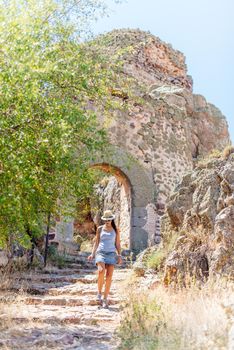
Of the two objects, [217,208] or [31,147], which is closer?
[31,147]

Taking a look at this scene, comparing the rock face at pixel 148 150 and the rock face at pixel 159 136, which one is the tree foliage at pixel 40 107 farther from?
the rock face at pixel 148 150

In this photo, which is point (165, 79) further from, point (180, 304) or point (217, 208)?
point (180, 304)

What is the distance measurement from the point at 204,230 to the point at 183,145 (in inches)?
312

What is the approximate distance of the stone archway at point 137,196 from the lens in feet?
38.9

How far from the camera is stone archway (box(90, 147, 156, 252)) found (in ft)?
38.9

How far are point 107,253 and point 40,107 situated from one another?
2.50 metres

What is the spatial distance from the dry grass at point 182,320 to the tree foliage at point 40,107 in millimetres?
1469

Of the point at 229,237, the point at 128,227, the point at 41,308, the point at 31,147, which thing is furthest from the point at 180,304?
the point at 128,227

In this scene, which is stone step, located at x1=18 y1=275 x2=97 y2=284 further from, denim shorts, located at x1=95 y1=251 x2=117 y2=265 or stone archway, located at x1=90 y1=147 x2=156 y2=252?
stone archway, located at x1=90 y1=147 x2=156 y2=252

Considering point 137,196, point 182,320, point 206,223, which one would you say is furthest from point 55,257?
Result: point 182,320

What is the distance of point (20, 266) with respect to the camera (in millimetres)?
8930

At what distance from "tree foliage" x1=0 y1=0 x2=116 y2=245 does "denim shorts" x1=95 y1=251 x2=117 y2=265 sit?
0.96 metres

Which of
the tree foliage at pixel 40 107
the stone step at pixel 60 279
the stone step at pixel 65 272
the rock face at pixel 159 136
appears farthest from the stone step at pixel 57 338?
the rock face at pixel 159 136

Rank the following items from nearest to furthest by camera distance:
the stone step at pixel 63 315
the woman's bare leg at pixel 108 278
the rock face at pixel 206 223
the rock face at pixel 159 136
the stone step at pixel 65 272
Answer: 1. the stone step at pixel 63 315
2. the rock face at pixel 206 223
3. the woman's bare leg at pixel 108 278
4. the stone step at pixel 65 272
5. the rock face at pixel 159 136
